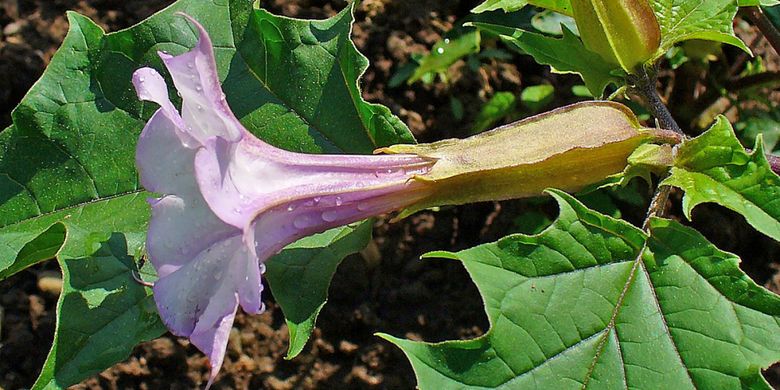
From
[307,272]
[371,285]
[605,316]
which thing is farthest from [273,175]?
[371,285]

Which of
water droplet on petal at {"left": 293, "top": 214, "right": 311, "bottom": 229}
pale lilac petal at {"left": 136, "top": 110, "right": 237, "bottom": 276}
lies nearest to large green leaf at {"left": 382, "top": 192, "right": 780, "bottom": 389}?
water droplet on petal at {"left": 293, "top": 214, "right": 311, "bottom": 229}

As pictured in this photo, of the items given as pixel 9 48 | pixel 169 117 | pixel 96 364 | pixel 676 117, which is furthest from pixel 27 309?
pixel 676 117

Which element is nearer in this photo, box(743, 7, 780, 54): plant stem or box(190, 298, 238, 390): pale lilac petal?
box(190, 298, 238, 390): pale lilac petal

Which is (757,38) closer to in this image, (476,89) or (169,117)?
(476,89)

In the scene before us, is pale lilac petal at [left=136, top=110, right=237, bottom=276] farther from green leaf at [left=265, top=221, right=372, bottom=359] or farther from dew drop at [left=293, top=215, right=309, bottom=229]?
green leaf at [left=265, top=221, right=372, bottom=359]

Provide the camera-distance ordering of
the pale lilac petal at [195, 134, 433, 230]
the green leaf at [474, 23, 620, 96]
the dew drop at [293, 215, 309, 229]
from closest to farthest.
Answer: the pale lilac petal at [195, 134, 433, 230]
the dew drop at [293, 215, 309, 229]
the green leaf at [474, 23, 620, 96]

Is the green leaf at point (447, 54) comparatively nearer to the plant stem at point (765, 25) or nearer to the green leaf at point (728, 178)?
the plant stem at point (765, 25)
